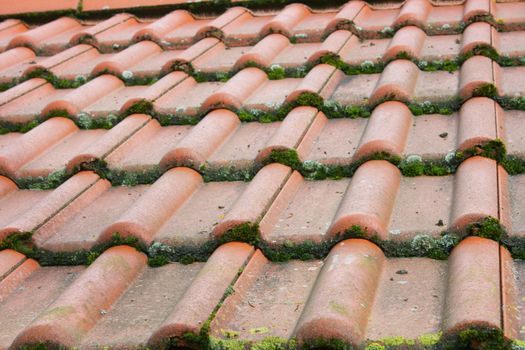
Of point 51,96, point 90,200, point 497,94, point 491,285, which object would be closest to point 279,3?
point 51,96

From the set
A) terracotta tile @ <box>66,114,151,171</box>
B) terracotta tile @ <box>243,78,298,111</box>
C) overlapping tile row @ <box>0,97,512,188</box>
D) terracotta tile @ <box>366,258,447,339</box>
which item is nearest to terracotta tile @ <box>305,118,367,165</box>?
overlapping tile row @ <box>0,97,512,188</box>

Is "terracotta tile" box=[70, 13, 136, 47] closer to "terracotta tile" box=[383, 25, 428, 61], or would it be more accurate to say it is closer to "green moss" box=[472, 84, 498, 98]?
"terracotta tile" box=[383, 25, 428, 61]

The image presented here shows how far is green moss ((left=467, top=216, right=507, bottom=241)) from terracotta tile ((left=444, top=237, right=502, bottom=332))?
0.06 feet

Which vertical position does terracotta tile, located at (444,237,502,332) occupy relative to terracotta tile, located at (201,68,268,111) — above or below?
below

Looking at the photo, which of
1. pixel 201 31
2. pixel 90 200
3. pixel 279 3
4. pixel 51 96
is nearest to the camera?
pixel 90 200

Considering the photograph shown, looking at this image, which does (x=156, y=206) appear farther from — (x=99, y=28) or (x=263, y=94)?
(x=99, y=28)

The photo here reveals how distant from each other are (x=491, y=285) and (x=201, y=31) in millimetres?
2604

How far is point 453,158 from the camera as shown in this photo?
2525 millimetres

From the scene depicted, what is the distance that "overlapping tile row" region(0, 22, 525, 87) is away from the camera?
11.0 ft

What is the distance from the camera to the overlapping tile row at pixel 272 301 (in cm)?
176

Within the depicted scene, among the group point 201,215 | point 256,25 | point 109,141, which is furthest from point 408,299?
point 256,25

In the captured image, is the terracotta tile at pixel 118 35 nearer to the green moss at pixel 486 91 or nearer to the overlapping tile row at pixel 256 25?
the overlapping tile row at pixel 256 25

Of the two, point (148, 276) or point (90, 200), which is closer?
point (148, 276)

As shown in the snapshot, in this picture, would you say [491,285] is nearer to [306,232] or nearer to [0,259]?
[306,232]
